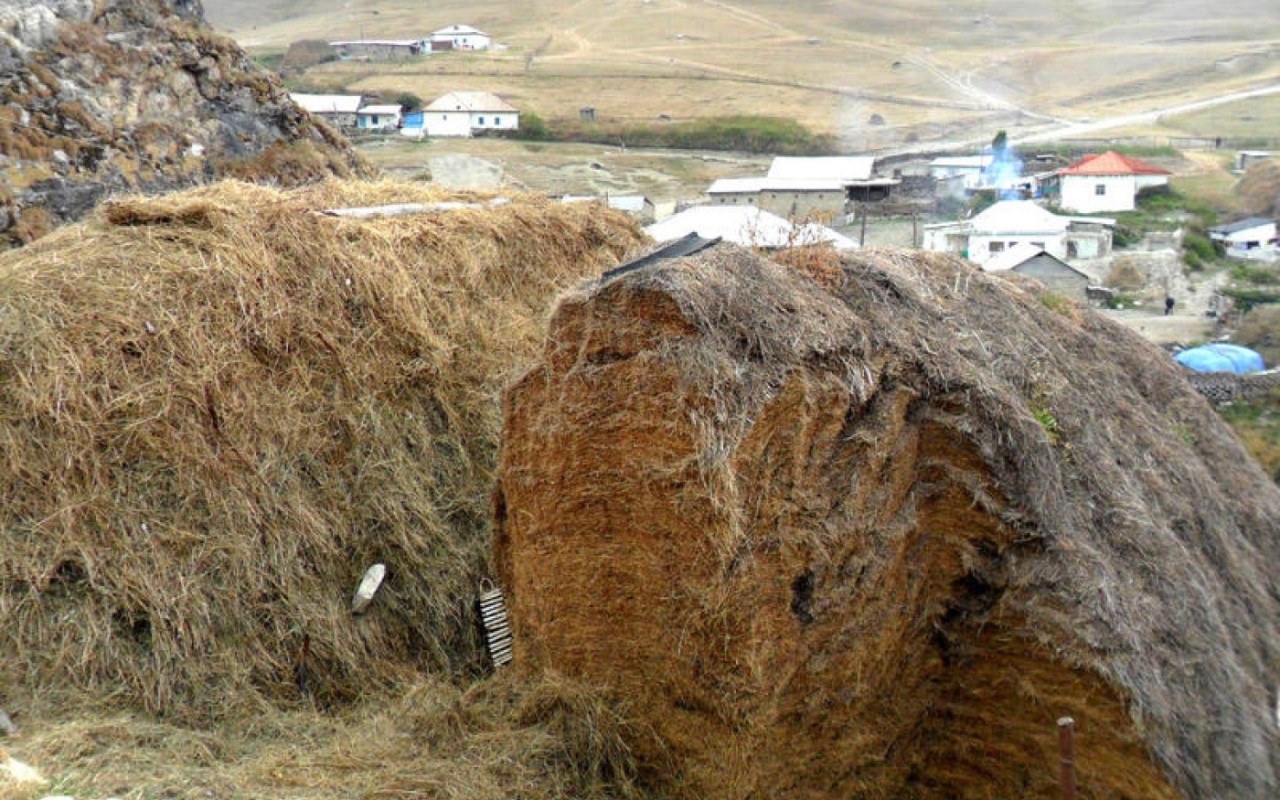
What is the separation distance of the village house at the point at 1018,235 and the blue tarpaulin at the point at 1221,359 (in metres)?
12.9

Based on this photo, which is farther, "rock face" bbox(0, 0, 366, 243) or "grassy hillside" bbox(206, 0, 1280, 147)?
"grassy hillside" bbox(206, 0, 1280, 147)

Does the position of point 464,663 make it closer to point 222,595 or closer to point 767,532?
point 222,595

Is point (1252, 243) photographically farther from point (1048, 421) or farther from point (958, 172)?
point (1048, 421)

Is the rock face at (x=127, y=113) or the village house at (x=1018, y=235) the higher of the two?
the rock face at (x=127, y=113)

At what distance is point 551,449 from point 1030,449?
2971 millimetres

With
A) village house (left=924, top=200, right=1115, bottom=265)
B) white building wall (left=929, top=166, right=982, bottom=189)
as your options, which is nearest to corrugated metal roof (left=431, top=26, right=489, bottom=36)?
white building wall (left=929, top=166, right=982, bottom=189)

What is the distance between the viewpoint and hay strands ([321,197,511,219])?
9773 mm

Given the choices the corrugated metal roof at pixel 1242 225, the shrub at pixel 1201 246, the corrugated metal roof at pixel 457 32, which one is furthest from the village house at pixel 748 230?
the corrugated metal roof at pixel 457 32

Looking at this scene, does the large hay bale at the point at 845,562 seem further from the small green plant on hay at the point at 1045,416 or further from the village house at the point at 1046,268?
the village house at the point at 1046,268

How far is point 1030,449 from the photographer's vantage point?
7.12m

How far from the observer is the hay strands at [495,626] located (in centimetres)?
771

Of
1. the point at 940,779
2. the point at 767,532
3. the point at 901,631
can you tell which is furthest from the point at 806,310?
the point at 940,779

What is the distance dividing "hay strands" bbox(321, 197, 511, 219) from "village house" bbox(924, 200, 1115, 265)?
32.0 meters

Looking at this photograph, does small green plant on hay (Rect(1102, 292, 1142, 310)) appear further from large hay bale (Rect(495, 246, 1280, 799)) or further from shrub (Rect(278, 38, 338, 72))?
shrub (Rect(278, 38, 338, 72))
